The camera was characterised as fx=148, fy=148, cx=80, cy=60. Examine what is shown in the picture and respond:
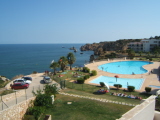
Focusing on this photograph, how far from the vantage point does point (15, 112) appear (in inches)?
559

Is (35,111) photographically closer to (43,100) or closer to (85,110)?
(43,100)

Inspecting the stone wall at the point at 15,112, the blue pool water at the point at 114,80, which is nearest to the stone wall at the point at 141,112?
the stone wall at the point at 15,112

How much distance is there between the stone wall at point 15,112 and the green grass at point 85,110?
233 centimetres

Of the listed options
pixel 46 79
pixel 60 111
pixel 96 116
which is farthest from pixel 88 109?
pixel 46 79

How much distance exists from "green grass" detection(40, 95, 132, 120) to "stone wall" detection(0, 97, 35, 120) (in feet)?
7.65

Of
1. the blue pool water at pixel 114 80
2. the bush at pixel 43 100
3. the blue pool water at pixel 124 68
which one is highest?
the bush at pixel 43 100

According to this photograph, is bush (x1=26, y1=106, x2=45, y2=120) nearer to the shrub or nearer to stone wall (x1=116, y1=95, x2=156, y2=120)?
the shrub

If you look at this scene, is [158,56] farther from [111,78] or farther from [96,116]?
[96,116]

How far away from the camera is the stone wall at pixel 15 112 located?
514 inches

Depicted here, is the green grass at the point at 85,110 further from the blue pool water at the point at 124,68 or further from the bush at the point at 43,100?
the blue pool water at the point at 124,68

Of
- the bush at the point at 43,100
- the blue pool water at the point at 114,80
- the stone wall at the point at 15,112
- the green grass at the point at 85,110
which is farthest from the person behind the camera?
the blue pool water at the point at 114,80

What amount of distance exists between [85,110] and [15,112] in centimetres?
680

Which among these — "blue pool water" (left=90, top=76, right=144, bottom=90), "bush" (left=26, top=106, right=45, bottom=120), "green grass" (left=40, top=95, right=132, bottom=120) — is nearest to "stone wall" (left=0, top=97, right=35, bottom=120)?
"bush" (left=26, top=106, right=45, bottom=120)

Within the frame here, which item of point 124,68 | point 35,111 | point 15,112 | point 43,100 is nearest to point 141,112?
point 35,111
